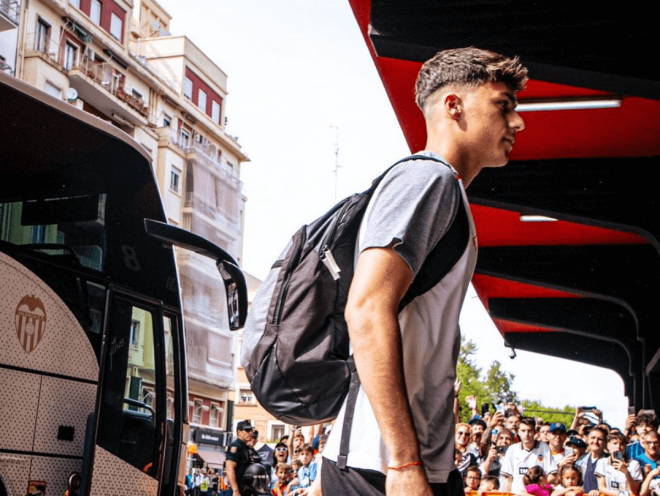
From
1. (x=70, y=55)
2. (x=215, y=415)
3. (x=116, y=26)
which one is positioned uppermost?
(x=116, y=26)

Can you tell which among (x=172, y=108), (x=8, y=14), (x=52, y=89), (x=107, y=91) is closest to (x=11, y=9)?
(x=8, y=14)

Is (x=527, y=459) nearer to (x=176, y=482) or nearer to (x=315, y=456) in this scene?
(x=315, y=456)

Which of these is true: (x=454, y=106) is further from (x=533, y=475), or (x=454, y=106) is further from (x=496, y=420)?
(x=496, y=420)

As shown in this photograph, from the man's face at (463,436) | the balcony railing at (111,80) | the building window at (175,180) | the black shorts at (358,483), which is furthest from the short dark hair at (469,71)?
the building window at (175,180)

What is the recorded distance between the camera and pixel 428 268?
215 centimetres

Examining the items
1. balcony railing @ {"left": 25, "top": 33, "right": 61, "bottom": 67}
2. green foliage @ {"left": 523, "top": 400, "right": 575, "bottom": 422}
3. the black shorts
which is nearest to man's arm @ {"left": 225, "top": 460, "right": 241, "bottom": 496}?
the black shorts

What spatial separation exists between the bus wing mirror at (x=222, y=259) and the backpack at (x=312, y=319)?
394 centimetres

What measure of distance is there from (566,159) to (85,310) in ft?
28.5

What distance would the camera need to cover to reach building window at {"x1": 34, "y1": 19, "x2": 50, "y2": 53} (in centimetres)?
4091

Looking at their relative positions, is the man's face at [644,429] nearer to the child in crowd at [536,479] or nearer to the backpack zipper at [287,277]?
the child in crowd at [536,479]

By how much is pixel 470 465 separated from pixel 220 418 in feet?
143

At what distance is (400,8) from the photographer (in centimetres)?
857

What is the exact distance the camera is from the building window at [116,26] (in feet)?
159

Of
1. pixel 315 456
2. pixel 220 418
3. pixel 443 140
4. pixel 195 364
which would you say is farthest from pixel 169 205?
pixel 443 140
